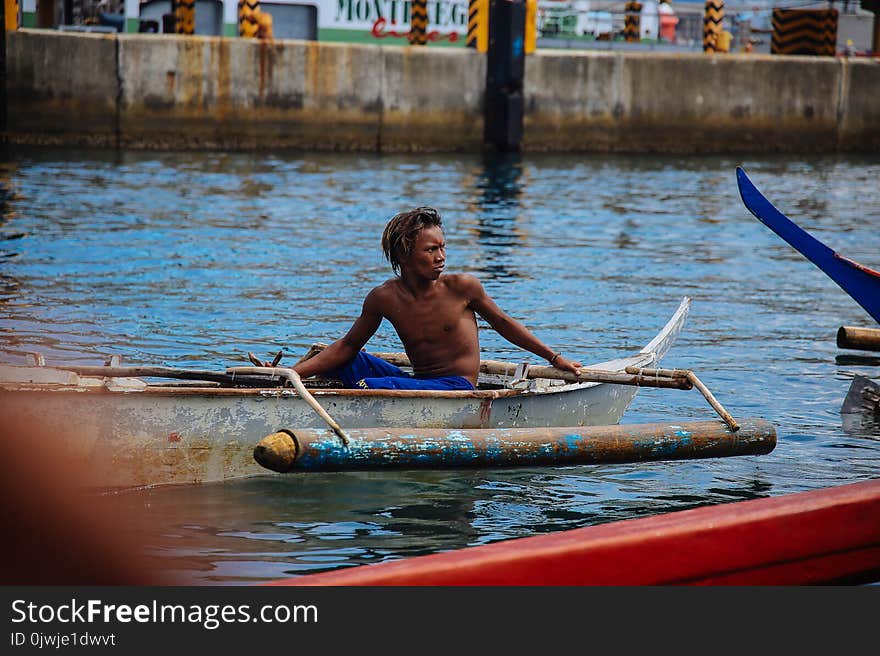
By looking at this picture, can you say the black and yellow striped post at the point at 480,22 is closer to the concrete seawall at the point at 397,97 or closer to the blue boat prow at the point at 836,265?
the concrete seawall at the point at 397,97

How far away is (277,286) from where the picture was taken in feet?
37.8

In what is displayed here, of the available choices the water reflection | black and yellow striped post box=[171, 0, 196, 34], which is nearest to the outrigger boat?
the water reflection

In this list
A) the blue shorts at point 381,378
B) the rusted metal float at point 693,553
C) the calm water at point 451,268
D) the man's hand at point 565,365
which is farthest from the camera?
the man's hand at point 565,365

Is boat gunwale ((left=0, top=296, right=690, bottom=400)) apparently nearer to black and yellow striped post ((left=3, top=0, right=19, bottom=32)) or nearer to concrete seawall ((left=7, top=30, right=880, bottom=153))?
concrete seawall ((left=7, top=30, right=880, bottom=153))

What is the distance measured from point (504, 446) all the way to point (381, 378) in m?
0.83

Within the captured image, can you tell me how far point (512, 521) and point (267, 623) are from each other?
2.51 metres

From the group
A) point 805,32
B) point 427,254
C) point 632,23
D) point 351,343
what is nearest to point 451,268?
point 351,343

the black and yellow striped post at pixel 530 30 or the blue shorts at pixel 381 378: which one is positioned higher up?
the black and yellow striped post at pixel 530 30

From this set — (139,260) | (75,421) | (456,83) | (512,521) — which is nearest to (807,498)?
(512,521)

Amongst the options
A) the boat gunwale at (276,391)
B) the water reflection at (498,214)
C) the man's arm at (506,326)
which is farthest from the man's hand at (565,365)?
the water reflection at (498,214)

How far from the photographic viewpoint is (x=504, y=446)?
18.6 ft

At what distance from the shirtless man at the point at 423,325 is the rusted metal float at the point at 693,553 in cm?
191

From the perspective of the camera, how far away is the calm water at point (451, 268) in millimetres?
5887

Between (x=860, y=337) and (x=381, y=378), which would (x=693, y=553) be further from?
(x=860, y=337)
